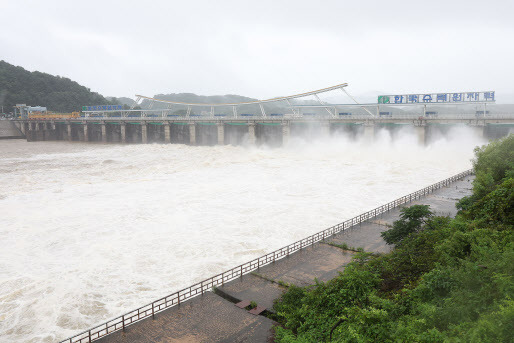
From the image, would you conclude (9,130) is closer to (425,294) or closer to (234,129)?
(234,129)

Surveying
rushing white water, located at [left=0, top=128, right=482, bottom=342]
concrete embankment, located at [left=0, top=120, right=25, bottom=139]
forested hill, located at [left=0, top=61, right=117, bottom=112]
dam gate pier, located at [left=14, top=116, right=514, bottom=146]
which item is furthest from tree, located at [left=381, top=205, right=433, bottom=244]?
forested hill, located at [left=0, top=61, right=117, bottom=112]

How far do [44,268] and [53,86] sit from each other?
174928 mm

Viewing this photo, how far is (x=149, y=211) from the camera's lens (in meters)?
35.6

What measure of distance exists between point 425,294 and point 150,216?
26.2 metres

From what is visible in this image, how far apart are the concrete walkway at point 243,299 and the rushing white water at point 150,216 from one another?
163 inches

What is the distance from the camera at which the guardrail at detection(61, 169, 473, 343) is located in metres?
15.4

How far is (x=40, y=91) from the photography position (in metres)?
165

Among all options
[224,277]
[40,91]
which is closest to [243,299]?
[224,277]

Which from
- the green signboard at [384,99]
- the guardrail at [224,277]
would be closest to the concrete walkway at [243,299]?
the guardrail at [224,277]

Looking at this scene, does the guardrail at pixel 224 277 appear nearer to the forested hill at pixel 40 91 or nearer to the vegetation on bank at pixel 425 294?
the vegetation on bank at pixel 425 294

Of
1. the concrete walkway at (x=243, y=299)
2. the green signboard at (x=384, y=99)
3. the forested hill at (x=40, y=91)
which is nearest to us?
the concrete walkway at (x=243, y=299)

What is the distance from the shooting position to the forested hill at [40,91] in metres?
154

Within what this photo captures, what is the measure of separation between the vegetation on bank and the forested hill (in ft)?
576

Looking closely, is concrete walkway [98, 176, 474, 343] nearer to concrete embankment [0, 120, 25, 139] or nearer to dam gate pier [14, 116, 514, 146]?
dam gate pier [14, 116, 514, 146]
